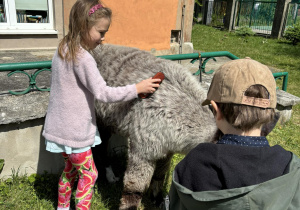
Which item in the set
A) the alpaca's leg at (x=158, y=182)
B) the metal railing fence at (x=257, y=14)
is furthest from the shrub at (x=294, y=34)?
the alpaca's leg at (x=158, y=182)

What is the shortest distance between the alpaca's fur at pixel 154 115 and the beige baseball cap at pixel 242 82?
0.76 meters

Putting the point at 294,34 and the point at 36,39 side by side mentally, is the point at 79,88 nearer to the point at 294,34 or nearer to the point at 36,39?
the point at 36,39

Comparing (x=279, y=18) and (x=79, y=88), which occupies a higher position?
(x=279, y=18)

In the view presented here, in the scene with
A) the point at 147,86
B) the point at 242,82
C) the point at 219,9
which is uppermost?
the point at 219,9

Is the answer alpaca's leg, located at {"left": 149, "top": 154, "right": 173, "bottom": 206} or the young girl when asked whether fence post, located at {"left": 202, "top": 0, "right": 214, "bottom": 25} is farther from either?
the young girl

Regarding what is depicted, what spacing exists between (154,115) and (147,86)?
25 centimetres

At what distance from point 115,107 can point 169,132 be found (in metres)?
0.58

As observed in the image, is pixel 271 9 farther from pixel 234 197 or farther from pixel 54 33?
pixel 234 197

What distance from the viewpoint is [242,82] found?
1.43m

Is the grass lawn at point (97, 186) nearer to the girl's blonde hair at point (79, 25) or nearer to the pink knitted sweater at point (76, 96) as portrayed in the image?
the pink knitted sweater at point (76, 96)

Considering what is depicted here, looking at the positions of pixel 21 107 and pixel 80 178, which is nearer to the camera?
pixel 80 178

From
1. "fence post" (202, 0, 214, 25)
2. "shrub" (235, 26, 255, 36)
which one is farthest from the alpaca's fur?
"fence post" (202, 0, 214, 25)

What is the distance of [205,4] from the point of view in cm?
2252

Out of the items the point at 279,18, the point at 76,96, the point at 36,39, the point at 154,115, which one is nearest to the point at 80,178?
the point at 76,96
